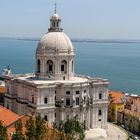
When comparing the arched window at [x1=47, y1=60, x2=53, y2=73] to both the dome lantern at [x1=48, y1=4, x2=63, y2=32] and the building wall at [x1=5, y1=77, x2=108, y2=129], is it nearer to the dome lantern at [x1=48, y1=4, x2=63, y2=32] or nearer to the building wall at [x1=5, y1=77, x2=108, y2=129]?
the building wall at [x1=5, y1=77, x2=108, y2=129]

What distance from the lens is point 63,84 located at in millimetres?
49531

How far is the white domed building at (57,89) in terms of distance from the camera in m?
49.0

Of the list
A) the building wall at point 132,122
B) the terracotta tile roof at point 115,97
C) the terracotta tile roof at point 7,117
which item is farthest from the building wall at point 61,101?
the terracotta tile roof at point 115,97

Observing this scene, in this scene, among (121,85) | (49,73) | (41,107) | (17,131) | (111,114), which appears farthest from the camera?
(121,85)

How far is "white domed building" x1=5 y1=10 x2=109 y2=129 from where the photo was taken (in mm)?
49000

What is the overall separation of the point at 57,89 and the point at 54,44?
607 centimetres

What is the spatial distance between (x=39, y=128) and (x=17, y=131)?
180cm

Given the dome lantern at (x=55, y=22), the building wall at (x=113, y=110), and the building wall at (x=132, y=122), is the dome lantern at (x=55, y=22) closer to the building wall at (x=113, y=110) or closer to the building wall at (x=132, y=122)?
the building wall at (x=113, y=110)

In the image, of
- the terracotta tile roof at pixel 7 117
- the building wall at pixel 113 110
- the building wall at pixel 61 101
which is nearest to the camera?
the terracotta tile roof at pixel 7 117

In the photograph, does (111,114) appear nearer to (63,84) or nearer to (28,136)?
(63,84)

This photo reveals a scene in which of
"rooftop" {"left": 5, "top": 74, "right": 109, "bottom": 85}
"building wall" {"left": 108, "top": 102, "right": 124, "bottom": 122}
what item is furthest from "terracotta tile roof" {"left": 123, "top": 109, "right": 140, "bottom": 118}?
"rooftop" {"left": 5, "top": 74, "right": 109, "bottom": 85}

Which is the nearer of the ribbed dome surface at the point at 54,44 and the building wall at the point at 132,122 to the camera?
the ribbed dome surface at the point at 54,44

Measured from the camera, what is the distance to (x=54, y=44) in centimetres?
5266

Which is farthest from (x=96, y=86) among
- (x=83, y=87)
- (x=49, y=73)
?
(x=49, y=73)
